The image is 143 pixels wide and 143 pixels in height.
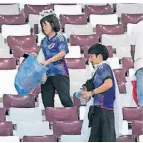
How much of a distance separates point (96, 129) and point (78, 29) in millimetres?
2669

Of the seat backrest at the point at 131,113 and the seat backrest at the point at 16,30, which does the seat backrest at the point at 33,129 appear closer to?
the seat backrest at the point at 131,113

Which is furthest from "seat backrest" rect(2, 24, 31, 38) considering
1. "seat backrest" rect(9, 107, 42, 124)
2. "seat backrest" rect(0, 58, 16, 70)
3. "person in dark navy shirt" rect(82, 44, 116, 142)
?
"person in dark navy shirt" rect(82, 44, 116, 142)

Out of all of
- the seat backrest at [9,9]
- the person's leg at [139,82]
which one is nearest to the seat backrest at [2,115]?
the person's leg at [139,82]

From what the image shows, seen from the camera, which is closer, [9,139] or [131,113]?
[9,139]

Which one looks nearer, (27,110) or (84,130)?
(84,130)

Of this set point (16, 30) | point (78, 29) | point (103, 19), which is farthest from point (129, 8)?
point (16, 30)

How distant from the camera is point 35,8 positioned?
9250 mm

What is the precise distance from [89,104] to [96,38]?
2.17 m

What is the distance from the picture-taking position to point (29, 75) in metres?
6.89

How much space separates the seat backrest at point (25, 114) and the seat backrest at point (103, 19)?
90.1 inches

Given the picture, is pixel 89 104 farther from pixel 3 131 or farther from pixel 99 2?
pixel 99 2

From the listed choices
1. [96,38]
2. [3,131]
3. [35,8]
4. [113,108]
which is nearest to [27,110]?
[3,131]

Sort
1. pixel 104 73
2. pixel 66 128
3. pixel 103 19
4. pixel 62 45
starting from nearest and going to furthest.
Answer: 1. pixel 104 73
2. pixel 66 128
3. pixel 62 45
4. pixel 103 19

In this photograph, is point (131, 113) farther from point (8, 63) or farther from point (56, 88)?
point (8, 63)
